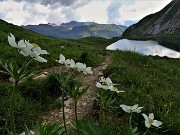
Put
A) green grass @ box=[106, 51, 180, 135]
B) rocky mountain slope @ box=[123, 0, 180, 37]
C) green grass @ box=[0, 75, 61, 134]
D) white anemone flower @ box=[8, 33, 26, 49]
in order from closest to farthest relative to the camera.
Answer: white anemone flower @ box=[8, 33, 26, 49], green grass @ box=[106, 51, 180, 135], green grass @ box=[0, 75, 61, 134], rocky mountain slope @ box=[123, 0, 180, 37]

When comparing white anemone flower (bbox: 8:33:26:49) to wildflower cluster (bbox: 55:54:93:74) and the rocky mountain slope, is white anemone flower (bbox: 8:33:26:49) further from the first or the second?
the rocky mountain slope

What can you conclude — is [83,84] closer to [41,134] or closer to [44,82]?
[44,82]

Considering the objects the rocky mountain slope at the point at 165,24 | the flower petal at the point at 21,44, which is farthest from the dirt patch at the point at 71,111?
the rocky mountain slope at the point at 165,24

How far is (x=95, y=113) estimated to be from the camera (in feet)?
29.9

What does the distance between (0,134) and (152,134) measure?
3127 mm

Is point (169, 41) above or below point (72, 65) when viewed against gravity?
below

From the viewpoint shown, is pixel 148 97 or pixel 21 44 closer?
pixel 21 44

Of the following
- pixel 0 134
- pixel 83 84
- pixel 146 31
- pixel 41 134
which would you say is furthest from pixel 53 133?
pixel 146 31

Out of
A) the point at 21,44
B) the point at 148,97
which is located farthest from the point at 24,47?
the point at 148,97

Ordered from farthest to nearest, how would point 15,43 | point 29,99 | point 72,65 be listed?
point 29,99 → point 72,65 → point 15,43

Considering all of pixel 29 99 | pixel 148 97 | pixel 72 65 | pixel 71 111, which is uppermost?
pixel 72 65

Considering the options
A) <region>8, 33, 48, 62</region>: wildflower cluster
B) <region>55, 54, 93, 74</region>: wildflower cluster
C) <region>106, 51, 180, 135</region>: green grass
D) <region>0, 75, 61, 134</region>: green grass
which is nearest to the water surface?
<region>106, 51, 180, 135</region>: green grass

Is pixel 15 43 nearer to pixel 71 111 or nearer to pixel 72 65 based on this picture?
pixel 72 65

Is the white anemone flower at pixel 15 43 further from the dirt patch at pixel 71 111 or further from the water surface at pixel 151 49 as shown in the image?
the water surface at pixel 151 49
